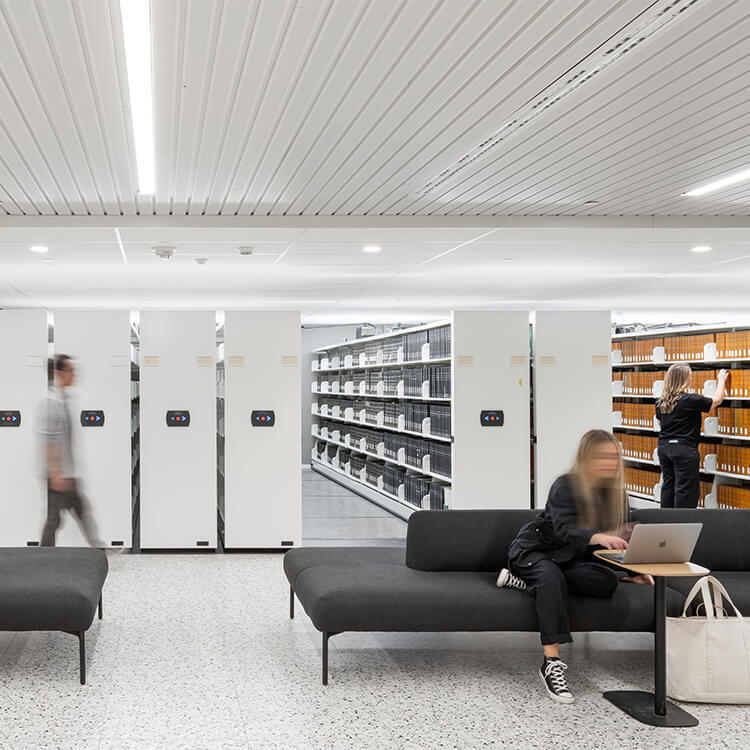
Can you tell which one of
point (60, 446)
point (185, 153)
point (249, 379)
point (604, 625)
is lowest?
point (604, 625)

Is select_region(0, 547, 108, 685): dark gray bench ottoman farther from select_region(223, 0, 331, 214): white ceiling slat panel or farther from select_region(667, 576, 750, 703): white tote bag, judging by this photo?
select_region(667, 576, 750, 703): white tote bag

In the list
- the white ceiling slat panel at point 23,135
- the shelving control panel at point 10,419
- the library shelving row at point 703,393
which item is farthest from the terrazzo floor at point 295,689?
the library shelving row at point 703,393

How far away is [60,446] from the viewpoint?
6.32 m

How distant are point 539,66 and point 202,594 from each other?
4102mm

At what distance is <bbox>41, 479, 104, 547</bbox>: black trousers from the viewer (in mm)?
6363

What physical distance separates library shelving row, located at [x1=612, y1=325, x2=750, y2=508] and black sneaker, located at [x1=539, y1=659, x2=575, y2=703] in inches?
164

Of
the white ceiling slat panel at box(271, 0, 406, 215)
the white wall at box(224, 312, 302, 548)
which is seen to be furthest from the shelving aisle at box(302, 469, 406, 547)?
the white ceiling slat panel at box(271, 0, 406, 215)

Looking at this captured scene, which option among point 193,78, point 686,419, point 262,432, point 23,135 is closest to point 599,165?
point 193,78

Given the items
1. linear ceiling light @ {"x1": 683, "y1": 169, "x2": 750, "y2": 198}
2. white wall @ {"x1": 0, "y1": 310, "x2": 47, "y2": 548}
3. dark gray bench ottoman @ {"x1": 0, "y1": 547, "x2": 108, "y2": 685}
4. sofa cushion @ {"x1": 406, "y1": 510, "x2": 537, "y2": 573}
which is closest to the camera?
dark gray bench ottoman @ {"x1": 0, "y1": 547, "x2": 108, "y2": 685}

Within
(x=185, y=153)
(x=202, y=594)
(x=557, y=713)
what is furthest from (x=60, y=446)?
(x=557, y=713)

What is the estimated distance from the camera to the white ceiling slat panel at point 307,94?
2969mm

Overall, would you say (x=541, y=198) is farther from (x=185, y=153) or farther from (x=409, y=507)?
(x=409, y=507)

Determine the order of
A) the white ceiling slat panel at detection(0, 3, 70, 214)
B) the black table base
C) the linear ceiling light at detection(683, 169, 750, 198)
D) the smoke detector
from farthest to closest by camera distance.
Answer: the smoke detector → the linear ceiling light at detection(683, 169, 750, 198) → the black table base → the white ceiling slat panel at detection(0, 3, 70, 214)

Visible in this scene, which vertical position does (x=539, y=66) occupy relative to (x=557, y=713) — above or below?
above
